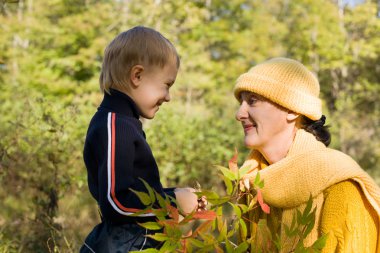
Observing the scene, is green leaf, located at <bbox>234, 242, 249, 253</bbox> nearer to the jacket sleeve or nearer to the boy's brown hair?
the jacket sleeve

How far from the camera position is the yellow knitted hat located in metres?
2.39

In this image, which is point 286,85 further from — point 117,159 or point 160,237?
point 160,237

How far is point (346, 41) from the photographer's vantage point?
18797mm

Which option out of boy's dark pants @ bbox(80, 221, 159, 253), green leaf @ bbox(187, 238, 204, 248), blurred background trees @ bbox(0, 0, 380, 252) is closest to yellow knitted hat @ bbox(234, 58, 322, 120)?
boy's dark pants @ bbox(80, 221, 159, 253)

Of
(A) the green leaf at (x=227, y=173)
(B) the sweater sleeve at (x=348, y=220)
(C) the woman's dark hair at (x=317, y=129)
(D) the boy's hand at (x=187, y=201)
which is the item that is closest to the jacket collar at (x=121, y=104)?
→ (D) the boy's hand at (x=187, y=201)

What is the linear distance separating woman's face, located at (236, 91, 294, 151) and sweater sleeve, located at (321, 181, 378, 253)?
0.37 m

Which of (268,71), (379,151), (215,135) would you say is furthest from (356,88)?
(268,71)

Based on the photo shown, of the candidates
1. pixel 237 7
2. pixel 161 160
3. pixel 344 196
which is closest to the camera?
pixel 344 196

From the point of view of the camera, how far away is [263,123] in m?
2.43

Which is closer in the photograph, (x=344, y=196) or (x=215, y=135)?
(x=344, y=196)

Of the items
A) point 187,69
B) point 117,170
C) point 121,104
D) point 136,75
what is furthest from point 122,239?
point 187,69

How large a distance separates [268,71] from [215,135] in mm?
7942

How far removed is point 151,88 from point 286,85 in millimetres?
549

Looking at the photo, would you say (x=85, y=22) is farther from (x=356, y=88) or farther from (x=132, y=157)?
(x=132, y=157)
